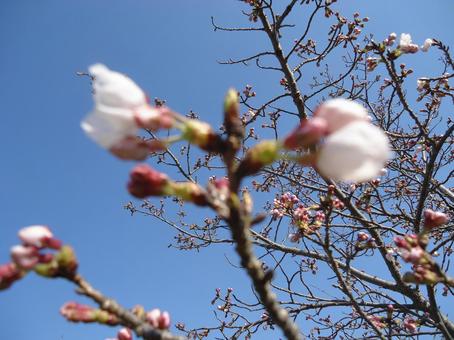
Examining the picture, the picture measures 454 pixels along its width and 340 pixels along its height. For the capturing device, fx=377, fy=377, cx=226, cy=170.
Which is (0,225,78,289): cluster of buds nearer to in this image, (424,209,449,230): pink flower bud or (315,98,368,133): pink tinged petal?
(315,98,368,133): pink tinged petal

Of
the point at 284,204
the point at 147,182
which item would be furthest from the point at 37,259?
the point at 284,204

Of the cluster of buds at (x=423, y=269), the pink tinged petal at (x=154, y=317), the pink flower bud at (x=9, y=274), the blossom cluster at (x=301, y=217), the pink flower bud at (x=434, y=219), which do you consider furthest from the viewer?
the blossom cluster at (x=301, y=217)

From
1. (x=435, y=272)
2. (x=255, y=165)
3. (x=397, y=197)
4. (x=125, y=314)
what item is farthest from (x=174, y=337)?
(x=397, y=197)

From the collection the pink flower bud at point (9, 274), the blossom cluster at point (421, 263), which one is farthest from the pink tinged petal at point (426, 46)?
the pink flower bud at point (9, 274)

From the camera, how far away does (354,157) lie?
0.96 meters

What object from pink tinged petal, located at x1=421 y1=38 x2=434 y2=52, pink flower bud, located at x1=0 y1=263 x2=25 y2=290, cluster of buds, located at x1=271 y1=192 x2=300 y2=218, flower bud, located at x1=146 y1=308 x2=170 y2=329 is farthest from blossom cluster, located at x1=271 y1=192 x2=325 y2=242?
pink tinged petal, located at x1=421 y1=38 x2=434 y2=52

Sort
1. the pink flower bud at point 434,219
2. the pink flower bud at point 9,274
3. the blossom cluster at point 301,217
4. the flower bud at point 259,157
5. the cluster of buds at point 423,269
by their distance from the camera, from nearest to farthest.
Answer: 1. the flower bud at point 259,157
2. the pink flower bud at point 9,274
3. the cluster of buds at point 423,269
4. the pink flower bud at point 434,219
5. the blossom cluster at point 301,217

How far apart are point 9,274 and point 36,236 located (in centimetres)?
12

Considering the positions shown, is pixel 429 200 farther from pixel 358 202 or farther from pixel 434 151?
pixel 434 151

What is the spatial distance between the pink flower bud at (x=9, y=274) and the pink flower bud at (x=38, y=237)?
7cm

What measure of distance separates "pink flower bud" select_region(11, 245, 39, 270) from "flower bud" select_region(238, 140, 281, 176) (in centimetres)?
64

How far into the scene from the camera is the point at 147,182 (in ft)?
3.20

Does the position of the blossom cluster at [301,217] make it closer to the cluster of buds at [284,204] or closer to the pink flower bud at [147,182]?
the cluster of buds at [284,204]

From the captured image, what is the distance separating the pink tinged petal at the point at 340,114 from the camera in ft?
3.24
